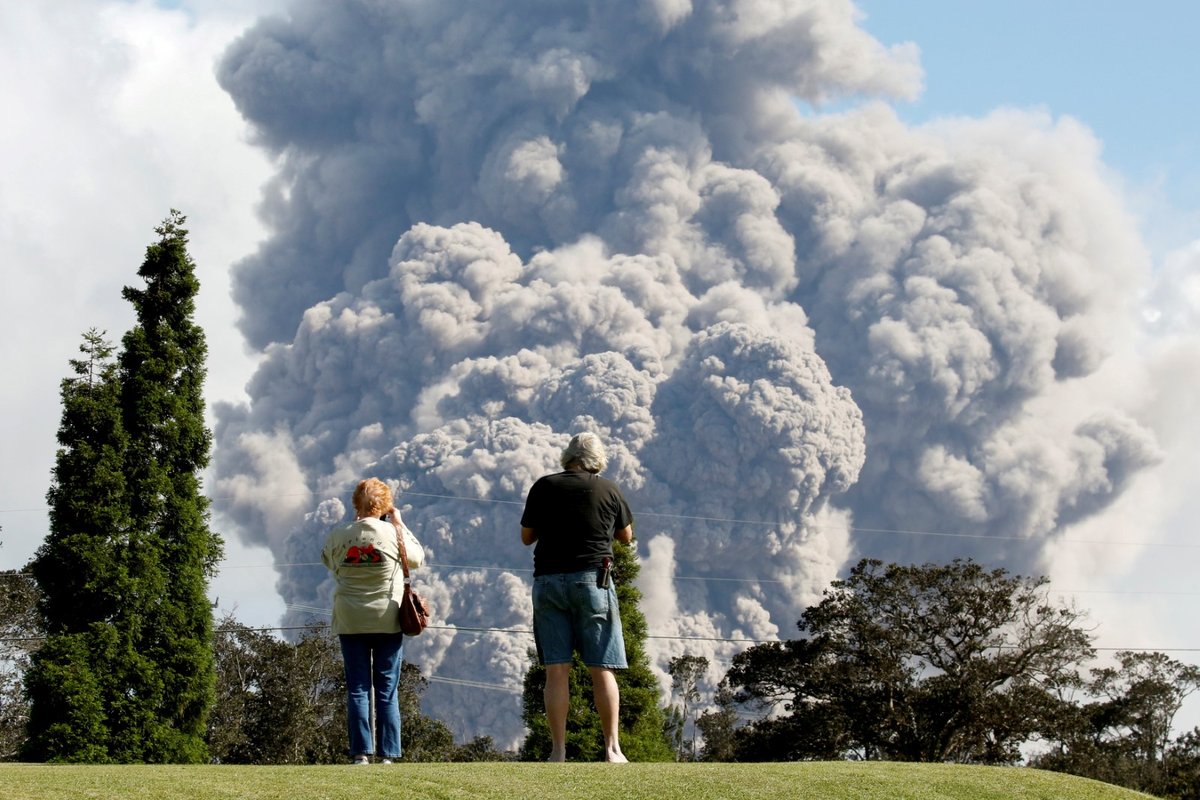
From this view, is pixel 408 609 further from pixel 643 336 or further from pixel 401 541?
pixel 643 336

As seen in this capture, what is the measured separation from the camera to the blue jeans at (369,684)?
9375 mm

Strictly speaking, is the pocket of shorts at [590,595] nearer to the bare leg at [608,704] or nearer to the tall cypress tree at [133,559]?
the bare leg at [608,704]

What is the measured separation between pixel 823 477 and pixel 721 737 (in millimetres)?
45129

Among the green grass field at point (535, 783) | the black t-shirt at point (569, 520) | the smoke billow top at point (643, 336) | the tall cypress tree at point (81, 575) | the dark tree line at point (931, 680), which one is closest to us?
the green grass field at point (535, 783)

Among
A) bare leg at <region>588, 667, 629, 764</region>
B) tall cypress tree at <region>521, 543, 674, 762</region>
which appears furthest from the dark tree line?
bare leg at <region>588, 667, 629, 764</region>

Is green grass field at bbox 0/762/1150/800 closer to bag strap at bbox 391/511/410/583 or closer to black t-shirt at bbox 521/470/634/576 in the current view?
black t-shirt at bbox 521/470/634/576

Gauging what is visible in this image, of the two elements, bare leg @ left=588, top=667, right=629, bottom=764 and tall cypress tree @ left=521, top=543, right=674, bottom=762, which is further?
tall cypress tree @ left=521, top=543, right=674, bottom=762

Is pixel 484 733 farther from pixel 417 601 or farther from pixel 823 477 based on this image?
pixel 417 601

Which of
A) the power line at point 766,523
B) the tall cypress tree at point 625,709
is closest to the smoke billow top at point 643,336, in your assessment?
the power line at point 766,523

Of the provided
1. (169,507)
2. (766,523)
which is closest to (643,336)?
(766,523)

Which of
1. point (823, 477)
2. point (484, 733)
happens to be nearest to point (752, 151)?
point (823, 477)

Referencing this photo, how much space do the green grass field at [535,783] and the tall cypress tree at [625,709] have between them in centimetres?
1500

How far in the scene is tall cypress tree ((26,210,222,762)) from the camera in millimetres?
15570

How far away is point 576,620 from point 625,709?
17.6 metres
